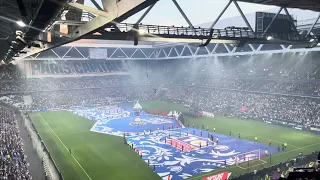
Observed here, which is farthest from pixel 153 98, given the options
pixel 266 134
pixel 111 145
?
pixel 111 145

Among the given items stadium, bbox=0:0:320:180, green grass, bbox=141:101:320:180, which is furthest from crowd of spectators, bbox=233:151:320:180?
green grass, bbox=141:101:320:180

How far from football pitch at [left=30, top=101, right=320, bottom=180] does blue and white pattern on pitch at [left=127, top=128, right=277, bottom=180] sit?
3.90ft

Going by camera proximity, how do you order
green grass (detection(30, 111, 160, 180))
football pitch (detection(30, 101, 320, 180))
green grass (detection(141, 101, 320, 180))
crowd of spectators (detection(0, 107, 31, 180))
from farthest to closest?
green grass (detection(141, 101, 320, 180)) → football pitch (detection(30, 101, 320, 180)) → green grass (detection(30, 111, 160, 180)) → crowd of spectators (detection(0, 107, 31, 180))

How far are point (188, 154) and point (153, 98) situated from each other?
5596 cm

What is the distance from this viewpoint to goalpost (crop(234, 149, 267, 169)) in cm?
2791

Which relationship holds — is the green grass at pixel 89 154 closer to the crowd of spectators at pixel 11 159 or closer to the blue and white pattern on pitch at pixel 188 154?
the blue and white pattern on pitch at pixel 188 154

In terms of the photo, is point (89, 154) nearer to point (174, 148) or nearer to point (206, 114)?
point (174, 148)

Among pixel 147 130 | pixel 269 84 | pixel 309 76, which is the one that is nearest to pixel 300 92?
pixel 309 76

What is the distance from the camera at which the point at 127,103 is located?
78.6 meters

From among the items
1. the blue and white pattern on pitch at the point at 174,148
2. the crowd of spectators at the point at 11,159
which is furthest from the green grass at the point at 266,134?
the crowd of spectators at the point at 11,159

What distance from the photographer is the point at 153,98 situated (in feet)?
286

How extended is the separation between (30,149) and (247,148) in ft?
85.0

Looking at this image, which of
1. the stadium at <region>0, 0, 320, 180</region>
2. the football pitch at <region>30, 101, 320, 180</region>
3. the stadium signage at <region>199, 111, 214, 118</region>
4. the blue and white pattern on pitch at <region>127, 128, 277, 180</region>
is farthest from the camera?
the stadium signage at <region>199, 111, 214, 118</region>

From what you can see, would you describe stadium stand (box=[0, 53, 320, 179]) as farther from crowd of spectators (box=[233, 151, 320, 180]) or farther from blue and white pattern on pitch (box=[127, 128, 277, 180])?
blue and white pattern on pitch (box=[127, 128, 277, 180])
